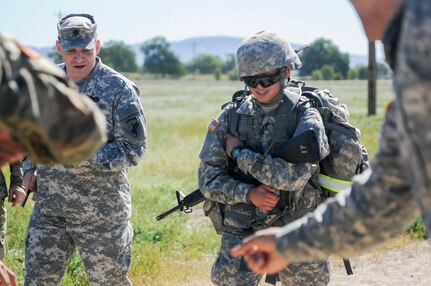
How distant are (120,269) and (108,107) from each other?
43.3 inches

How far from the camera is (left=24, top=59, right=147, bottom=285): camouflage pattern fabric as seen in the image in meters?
5.24

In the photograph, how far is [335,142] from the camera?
16.6 feet

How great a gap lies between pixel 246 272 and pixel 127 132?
124cm

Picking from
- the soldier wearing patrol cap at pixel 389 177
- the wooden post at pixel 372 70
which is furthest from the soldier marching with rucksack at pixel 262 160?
the wooden post at pixel 372 70

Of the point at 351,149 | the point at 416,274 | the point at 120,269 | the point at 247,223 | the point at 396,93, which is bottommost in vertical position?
the point at 416,274

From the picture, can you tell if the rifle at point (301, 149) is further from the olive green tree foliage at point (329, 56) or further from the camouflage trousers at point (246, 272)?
the olive green tree foliage at point (329, 56)

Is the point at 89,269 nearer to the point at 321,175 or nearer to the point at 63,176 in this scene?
the point at 63,176

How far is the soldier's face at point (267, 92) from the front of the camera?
4.96m

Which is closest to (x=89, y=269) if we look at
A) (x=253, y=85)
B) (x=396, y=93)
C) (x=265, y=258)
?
(x=253, y=85)

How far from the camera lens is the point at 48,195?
17.4 feet

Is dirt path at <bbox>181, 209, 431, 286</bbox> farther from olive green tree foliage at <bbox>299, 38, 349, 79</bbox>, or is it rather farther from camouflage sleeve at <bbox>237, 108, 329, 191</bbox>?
olive green tree foliage at <bbox>299, 38, 349, 79</bbox>

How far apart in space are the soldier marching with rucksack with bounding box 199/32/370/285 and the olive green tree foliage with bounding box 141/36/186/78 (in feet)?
385

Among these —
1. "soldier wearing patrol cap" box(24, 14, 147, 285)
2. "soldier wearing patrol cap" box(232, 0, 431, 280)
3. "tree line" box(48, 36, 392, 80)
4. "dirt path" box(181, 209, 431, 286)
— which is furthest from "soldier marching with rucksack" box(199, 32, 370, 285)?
"tree line" box(48, 36, 392, 80)

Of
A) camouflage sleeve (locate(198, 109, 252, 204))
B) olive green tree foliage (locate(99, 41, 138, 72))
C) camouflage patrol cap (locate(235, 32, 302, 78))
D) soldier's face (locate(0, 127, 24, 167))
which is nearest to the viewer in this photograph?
soldier's face (locate(0, 127, 24, 167))
